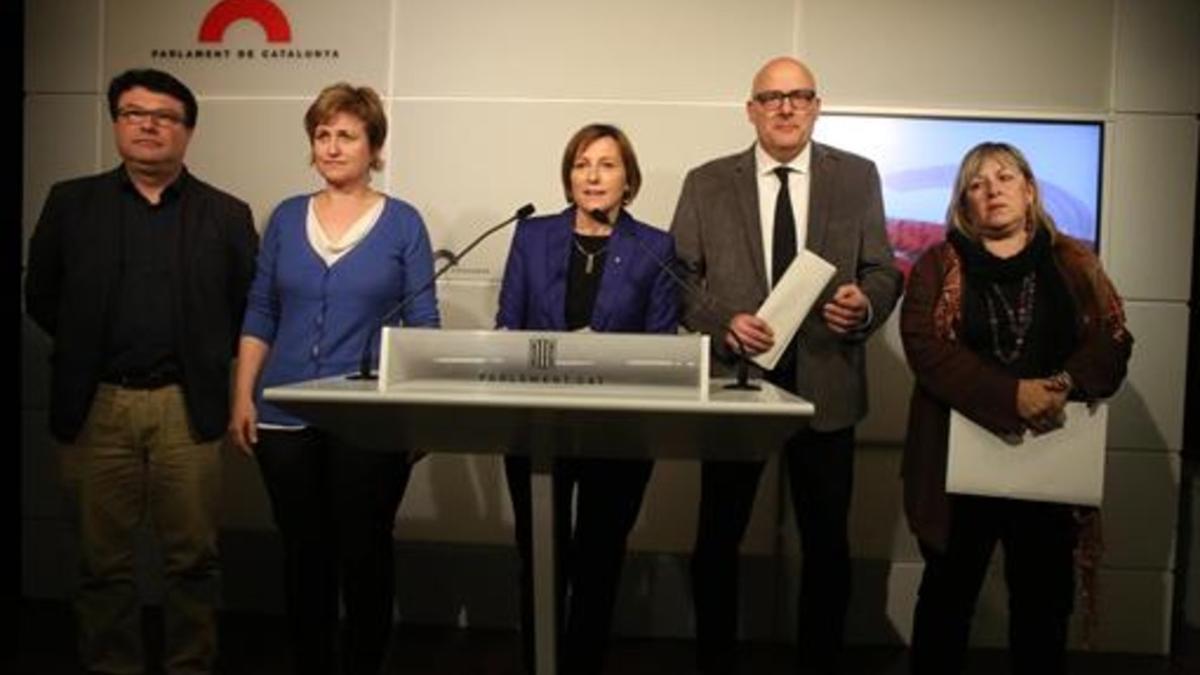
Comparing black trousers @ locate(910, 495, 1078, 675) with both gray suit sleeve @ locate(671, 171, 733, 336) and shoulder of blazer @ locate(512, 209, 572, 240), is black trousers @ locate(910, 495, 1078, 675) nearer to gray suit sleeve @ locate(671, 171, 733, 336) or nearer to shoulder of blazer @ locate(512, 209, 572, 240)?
gray suit sleeve @ locate(671, 171, 733, 336)

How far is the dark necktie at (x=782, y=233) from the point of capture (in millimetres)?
2525

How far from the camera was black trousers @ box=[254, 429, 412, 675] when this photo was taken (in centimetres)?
229

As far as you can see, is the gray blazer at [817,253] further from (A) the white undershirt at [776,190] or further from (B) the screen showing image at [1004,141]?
(B) the screen showing image at [1004,141]

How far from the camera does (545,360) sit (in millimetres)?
1578

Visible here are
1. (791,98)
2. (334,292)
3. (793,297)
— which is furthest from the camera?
(791,98)

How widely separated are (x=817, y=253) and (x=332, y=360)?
48.0 inches

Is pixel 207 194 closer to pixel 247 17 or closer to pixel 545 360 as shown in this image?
pixel 247 17

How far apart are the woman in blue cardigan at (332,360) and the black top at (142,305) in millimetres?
314

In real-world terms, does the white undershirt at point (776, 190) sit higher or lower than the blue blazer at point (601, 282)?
higher

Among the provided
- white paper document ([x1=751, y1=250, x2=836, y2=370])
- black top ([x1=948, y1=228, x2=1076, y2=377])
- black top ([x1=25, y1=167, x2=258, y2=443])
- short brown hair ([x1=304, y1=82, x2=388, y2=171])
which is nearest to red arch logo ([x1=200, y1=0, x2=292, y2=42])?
black top ([x1=25, y1=167, x2=258, y2=443])

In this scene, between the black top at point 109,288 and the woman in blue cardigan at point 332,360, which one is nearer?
the woman in blue cardigan at point 332,360

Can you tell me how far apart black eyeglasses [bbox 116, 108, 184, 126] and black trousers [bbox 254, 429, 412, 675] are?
2.98 ft

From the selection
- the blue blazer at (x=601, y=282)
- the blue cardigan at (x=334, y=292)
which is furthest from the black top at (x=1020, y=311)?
the blue cardigan at (x=334, y=292)

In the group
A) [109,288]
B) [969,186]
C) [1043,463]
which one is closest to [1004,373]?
[1043,463]
